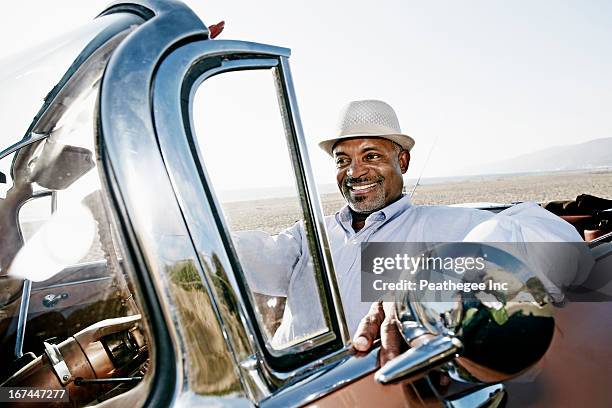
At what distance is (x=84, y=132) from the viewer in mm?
996

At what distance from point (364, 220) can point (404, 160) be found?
0.58 metres

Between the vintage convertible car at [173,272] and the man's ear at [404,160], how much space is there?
168cm

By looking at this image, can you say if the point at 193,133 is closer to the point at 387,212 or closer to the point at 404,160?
the point at 387,212

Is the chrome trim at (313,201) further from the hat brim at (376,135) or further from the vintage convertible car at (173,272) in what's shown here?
the hat brim at (376,135)

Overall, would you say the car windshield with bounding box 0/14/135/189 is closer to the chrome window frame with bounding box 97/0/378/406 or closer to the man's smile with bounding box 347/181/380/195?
the chrome window frame with bounding box 97/0/378/406

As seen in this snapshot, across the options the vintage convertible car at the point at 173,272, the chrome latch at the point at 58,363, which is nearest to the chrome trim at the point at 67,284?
the vintage convertible car at the point at 173,272

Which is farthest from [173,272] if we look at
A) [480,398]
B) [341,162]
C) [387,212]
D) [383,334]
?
[341,162]

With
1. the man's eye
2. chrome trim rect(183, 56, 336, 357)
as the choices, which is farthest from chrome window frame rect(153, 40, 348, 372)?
the man's eye

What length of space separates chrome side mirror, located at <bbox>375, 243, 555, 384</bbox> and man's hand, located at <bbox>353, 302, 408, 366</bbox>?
7.9 inches

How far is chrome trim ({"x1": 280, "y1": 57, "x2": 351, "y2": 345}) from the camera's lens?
1.09 metres

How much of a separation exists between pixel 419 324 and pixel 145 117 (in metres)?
0.65

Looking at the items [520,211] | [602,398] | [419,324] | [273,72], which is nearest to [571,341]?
[602,398]

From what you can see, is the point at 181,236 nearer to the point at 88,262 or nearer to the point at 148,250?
the point at 148,250

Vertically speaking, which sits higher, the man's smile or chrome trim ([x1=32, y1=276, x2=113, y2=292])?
chrome trim ([x1=32, y1=276, x2=113, y2=292])
